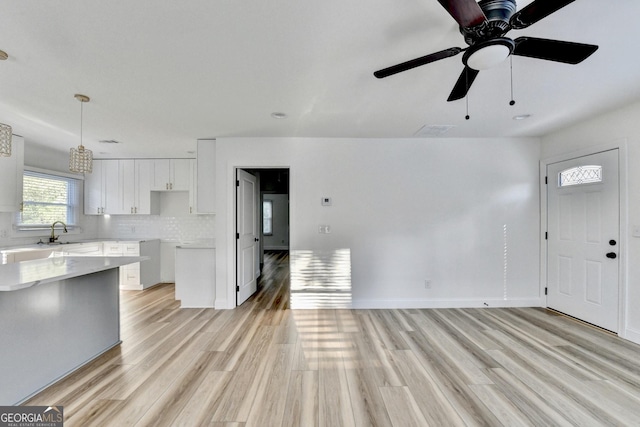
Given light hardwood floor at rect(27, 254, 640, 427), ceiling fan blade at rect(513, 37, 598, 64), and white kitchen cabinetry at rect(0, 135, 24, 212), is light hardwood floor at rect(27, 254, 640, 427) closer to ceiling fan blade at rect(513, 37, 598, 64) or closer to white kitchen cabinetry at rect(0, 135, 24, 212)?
ceiling fan blade at rect(513, 37, 598, 64)

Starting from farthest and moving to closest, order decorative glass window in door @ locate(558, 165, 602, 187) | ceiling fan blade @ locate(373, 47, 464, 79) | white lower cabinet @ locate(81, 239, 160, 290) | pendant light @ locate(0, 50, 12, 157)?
1. white lower cabinet @ locate(81, 239, 160, 290)
2. decorative glass window in door @ locate(558, 165, 602, 187)
3. pendant light @ locate(0, 50, 12, 157)
4. ceiling fan blade @ locate(373, 47, 464, 79)

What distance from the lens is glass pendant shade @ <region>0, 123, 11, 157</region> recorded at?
242cm

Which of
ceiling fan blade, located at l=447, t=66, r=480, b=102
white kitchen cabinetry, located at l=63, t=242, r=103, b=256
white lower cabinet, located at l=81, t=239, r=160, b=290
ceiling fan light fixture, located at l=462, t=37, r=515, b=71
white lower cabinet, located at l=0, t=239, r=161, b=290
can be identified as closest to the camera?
ceiling fan light fixture, located at l=462, t=37, r=515, b=71

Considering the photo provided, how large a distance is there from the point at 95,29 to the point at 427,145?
3649 mm

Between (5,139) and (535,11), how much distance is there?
398 cm

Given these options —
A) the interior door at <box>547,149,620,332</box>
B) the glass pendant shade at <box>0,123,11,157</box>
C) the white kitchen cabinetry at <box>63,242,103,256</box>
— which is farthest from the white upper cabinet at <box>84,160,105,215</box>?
the interior door at <box>547,149,620,332</box>

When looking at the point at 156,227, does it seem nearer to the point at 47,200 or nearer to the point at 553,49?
the point at 47,200

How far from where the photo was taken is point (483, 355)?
2.50 meters

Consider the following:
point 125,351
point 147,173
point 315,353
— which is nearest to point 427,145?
point 315,353

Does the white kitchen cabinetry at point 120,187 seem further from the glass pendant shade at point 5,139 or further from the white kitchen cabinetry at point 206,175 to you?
the glass pendant shade at point 5,139

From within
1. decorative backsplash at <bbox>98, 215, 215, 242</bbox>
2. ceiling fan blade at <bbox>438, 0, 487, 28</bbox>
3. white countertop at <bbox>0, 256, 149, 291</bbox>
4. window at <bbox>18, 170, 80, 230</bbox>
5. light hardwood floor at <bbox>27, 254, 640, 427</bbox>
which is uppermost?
ceiling fan blade at <bbox>438, 0, 487, 28</bbox>

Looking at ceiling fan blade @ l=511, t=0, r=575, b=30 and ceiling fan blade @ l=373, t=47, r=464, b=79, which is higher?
ceiling fan blade @ l=511, t=0, r=575, b=30

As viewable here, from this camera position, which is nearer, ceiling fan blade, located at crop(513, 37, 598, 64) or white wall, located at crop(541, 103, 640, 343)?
ceiling fan blade, located at crop(513, 37, 598, 64)

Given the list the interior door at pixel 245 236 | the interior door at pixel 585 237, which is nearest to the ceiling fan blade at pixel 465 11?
the interior door at pixel 585 237
